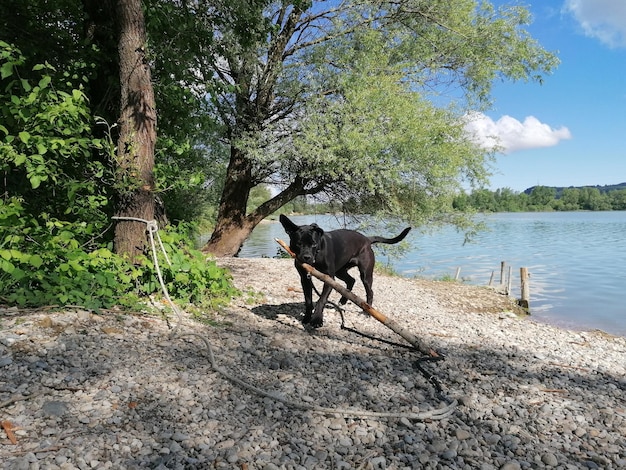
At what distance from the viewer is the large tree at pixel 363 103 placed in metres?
11.3

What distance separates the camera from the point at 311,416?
10.5 ft

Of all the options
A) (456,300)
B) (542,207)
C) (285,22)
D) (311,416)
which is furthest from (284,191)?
(542,207)

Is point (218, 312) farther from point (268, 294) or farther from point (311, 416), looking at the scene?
point (311, 416)

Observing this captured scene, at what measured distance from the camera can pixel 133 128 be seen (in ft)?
18.0

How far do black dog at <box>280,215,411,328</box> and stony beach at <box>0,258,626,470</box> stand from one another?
17.1 inches

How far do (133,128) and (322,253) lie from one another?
297cm

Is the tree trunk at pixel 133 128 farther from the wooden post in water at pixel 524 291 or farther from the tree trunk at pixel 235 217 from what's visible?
the wooden post in water at pixel 524 291

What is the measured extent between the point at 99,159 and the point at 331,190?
8917 millimetres

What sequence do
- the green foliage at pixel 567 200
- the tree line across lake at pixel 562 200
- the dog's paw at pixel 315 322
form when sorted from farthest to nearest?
1. the green foliage at pixel 567 200
2. the tree line across lake at pixel 562 200
3. the dog's paw at pixel 315 322

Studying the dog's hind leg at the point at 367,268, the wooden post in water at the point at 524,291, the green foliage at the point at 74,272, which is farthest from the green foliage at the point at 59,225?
the wooden post in water at the point at 524,291

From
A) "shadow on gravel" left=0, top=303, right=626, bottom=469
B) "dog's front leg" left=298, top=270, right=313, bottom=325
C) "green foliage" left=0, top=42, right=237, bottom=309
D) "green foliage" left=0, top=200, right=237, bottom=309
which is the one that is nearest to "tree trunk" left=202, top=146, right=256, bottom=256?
"green foliage" left=0, top=42, right=237, bottom=309

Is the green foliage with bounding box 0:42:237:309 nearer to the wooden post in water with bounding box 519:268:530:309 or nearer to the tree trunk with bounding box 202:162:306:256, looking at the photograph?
the tree trunk with bounding box 202:162:306:256

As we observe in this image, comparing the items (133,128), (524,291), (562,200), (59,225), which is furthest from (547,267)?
(562,200)

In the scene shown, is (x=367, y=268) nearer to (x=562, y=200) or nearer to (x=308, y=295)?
(x=308, y=295)
